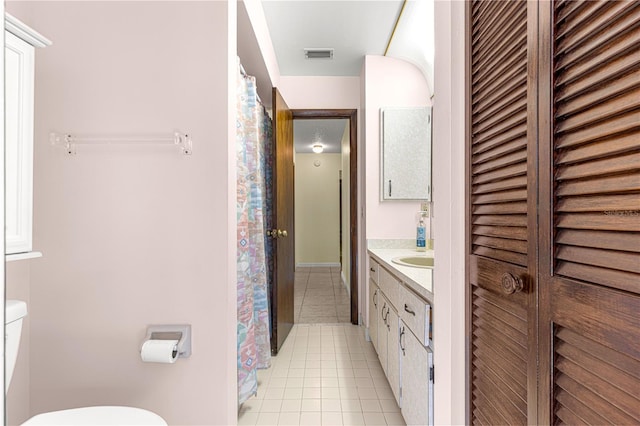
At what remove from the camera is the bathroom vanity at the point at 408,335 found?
51.6 inches

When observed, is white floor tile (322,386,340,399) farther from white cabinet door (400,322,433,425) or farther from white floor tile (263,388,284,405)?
white cabinet door (400,322,433,425)

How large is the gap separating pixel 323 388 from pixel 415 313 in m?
1.03

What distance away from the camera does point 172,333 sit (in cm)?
128

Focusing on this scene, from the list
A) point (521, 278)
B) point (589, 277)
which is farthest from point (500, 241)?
point (589, 277)

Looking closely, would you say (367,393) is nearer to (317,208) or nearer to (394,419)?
(394,419)

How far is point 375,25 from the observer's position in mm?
2418

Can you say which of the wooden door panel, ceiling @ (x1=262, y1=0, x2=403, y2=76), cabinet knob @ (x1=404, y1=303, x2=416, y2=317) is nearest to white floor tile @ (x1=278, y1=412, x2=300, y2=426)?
the wooden door panel

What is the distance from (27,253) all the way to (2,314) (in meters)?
0.61

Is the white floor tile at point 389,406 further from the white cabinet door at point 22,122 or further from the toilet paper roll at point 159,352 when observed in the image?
the white cabinet door at point 22,122

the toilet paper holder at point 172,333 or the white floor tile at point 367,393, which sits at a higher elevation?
the toilet paper holder at point 172,333

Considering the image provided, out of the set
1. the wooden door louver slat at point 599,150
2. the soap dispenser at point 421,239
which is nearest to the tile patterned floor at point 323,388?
the soap dispenser at point 421,239

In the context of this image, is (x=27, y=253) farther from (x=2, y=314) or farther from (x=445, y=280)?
(x=445, y=280)

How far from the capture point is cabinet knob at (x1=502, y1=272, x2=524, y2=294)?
67cm

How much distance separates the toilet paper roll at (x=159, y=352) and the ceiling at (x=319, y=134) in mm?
3602
